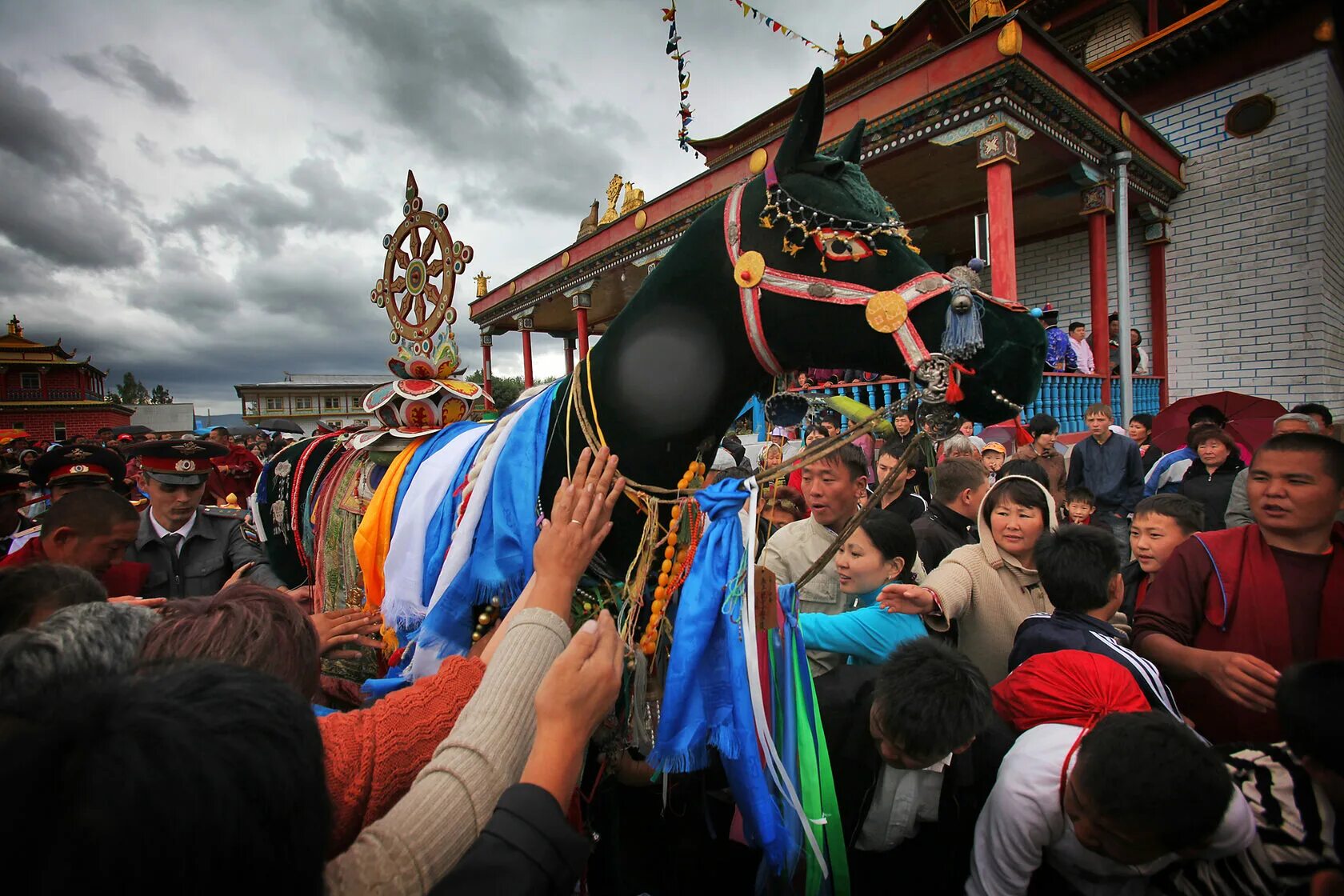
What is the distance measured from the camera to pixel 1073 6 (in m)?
10.9

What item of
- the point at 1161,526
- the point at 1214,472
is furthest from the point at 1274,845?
the point at 1214,472

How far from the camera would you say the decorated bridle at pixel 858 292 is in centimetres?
147

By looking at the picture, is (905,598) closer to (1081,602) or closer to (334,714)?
(1081,602)

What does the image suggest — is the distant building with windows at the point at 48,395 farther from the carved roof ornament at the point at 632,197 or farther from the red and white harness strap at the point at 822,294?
the red and white harness strap at the point at 822,294

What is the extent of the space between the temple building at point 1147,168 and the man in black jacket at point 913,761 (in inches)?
221

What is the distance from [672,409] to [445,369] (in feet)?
4.65

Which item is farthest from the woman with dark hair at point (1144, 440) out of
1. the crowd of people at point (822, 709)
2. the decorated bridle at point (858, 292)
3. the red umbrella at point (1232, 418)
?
the decorated bridle at point (858, 292)

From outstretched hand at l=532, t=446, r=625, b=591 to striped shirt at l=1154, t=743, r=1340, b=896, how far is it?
4.89 feet

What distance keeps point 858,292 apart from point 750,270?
0.91ft

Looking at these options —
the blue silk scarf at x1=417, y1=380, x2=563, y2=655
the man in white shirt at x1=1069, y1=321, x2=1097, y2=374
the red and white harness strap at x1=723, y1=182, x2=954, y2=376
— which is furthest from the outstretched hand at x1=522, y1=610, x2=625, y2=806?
the man in white shirt at x1=1069, y1=321, x2=1097, y2=374

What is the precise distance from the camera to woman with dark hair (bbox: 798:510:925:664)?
2082 millimetres

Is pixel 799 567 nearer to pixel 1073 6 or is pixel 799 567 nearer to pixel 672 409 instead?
pixel 672 409

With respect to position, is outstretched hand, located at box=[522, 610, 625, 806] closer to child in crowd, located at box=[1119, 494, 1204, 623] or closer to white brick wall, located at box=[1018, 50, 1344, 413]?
child in crowd, located at box=[1119, 494, 1204, 623]

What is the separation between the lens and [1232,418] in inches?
258
